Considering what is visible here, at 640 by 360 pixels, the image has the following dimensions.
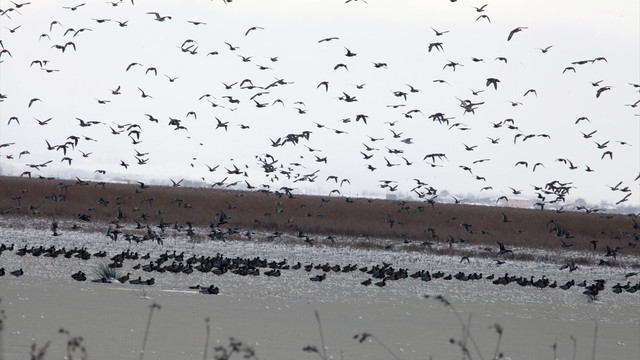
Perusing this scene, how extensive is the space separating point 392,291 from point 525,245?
2091 centimetres

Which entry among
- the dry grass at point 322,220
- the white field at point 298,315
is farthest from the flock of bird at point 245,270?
the dry grass at point 322,220

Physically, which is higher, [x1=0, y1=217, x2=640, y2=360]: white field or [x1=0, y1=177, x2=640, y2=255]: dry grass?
[x1=0, y1=177, x2=640, y2=255]: dry grass

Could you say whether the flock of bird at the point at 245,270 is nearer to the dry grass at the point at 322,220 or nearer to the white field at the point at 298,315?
the white field at the point at 298,315

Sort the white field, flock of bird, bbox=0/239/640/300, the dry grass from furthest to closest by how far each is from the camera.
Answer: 1. the dry grass
2. flock of bird, bbox=0/239/640/300
3. the white field

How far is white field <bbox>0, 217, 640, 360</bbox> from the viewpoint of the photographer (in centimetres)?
1389

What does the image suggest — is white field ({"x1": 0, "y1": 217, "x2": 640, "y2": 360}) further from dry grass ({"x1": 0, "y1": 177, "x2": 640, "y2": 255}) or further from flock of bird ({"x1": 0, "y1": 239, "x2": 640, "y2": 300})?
dry grass ({"x1": 0, "y1": 177, "x2": 640, "y2": 255})

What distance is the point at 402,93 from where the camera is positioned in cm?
2594

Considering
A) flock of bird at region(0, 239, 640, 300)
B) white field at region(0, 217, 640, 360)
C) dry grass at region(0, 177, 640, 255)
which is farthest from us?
dry grass at region(0, 177, 640, 255)

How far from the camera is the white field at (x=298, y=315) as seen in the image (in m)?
13.9

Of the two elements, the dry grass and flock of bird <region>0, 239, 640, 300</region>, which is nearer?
flock of bird <region>0, 239, 640, 300</region>

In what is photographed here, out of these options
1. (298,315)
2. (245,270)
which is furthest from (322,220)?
(298,315)

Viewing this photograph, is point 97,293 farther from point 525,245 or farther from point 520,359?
point 525,245

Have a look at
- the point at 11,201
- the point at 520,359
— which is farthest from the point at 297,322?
the point at 11,201

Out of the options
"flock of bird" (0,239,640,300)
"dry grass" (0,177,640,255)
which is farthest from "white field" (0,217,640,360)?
"dry grass" (0,177,640,255)
